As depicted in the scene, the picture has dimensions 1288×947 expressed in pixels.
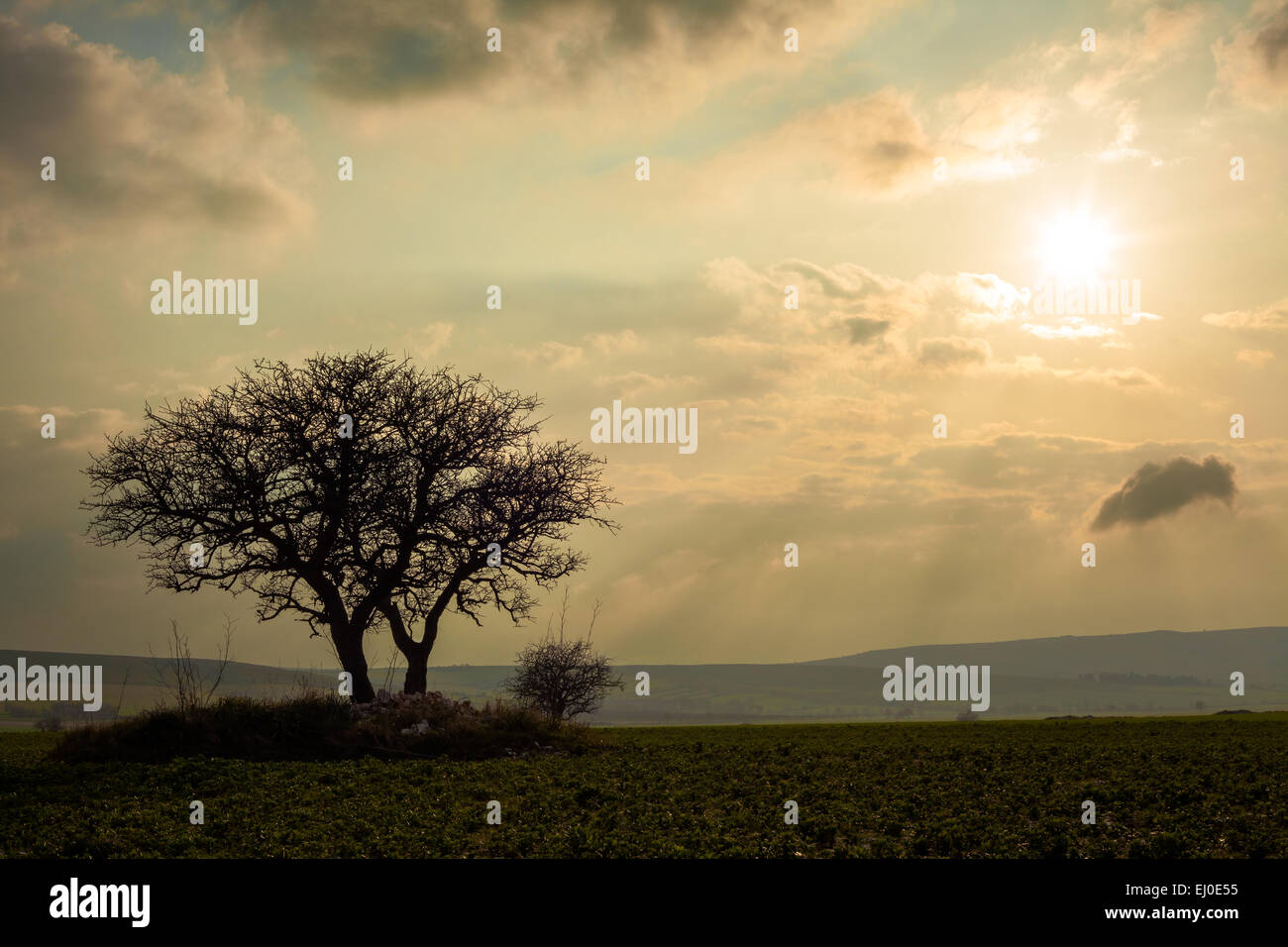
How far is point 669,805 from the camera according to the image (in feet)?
69.5

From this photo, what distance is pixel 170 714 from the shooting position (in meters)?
30.4

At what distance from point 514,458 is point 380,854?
A: 24.2 meters

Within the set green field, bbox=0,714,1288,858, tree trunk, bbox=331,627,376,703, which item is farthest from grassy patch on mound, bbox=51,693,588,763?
green field, bbox=0,714,1288,858

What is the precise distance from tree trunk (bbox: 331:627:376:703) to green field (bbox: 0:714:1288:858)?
28.3ft

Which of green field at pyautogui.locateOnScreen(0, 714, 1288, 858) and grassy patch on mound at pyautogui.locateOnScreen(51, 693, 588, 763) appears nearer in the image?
green field at pyautogui.locateOnScreen(0, 714, 1288, 858)

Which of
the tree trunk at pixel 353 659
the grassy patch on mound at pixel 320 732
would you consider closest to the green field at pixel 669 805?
the grassy patch on mound at pixel 320 732

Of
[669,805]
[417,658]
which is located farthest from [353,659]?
[669,805]

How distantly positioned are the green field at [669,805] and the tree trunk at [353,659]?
8623 millimetres

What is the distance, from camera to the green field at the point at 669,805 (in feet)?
56.1

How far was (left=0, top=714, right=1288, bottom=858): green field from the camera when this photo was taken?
17.1m

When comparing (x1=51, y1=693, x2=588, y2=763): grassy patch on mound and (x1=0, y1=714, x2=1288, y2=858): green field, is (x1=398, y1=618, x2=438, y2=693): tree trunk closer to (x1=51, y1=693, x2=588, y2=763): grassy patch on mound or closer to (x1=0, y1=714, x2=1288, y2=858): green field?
(x1=51, y1=693, x2=588, y2=763): grassy patch on mound
